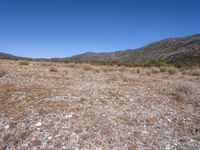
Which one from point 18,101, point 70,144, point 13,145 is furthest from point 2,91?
point 70,144

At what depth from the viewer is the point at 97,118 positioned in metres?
10.7

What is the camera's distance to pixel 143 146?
28.7 ft

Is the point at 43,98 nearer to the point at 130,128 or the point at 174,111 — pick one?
the point at 130,128

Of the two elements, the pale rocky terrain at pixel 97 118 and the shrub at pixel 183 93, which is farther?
the shrub at pixel 183 93

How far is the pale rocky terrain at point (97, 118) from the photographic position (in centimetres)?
888

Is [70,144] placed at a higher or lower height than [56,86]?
lower

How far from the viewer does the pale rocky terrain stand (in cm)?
888

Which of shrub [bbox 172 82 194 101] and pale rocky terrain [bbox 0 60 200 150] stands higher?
shrub [bbox 172 82 194 101]

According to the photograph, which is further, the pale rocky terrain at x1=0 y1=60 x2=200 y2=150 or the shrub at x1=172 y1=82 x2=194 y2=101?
the shrub at x1=172 y1=82 x2=194 y2=101

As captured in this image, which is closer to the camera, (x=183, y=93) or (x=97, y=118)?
(x=97, y=118)

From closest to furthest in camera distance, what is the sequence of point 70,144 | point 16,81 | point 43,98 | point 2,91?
point 70,144, point 43,98, point 2,91, point 16,81

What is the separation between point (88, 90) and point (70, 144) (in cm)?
702

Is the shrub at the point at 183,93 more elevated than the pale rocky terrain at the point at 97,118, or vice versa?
the shrub at the point at 183,93

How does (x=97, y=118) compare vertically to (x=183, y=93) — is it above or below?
below
